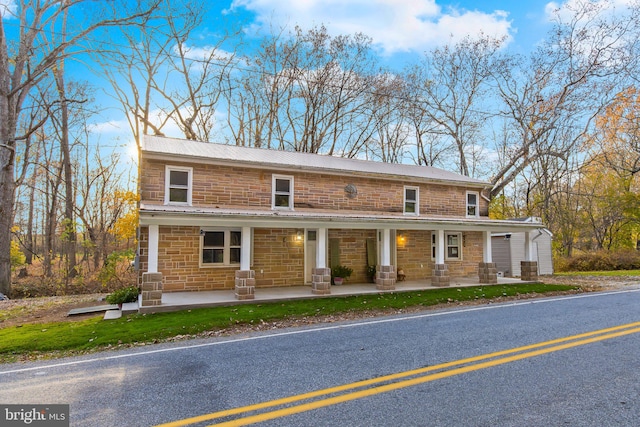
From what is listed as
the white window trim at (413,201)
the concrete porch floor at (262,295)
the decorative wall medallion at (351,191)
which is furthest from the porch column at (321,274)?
the white window trim at (413,201)

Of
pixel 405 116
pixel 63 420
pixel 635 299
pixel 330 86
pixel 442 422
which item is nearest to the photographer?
pixel 442 422

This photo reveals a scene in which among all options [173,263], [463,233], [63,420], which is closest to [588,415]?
[63,420]

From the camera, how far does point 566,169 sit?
26875 mm

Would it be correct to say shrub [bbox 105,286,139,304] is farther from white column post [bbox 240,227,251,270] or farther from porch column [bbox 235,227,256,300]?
white column post [bbox 240,227,251,270]

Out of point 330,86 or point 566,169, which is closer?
point 330,86

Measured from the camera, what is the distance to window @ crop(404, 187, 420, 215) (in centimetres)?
1558

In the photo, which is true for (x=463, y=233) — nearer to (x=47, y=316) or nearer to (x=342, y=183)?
(x=342, y=183)

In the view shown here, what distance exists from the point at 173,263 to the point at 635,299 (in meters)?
14.4

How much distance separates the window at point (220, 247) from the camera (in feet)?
38.9

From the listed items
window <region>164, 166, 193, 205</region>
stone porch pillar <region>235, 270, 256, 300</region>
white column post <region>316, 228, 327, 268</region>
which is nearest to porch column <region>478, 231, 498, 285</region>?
white column post <region>316, 228, 327, 268</region>

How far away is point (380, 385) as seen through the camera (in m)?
4.02

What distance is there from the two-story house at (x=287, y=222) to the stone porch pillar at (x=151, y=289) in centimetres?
3

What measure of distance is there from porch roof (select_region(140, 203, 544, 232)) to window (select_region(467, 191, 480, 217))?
2544 millimetres

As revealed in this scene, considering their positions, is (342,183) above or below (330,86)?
below
